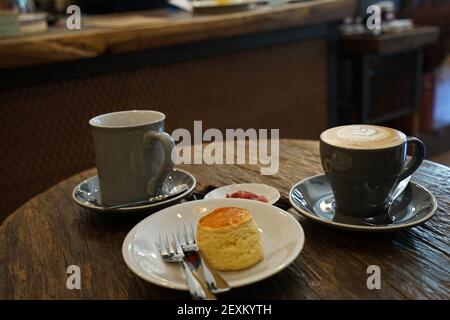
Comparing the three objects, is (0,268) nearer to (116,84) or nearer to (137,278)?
(137,278)

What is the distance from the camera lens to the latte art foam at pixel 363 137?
683mm

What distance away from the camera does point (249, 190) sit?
0.87m

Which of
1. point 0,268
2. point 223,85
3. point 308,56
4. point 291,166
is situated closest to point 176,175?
point 291,166

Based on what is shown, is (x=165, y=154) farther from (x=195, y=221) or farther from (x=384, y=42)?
(x=384, y=42)

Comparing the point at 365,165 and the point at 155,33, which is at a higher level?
the point at 155,33

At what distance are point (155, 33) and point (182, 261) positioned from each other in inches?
54.4

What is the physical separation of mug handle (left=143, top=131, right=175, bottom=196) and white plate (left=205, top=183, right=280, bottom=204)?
0.10 meters

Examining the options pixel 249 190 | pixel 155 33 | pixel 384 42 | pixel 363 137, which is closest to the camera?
pixel 363 137

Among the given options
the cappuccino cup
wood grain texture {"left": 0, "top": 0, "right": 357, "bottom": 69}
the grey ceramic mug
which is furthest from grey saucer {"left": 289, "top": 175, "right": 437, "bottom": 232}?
wood grain texture {"left": 0, "top": 0, "right": 357, "bottom": 69}

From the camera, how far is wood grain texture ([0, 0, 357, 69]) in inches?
61.5

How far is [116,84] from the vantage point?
194cm

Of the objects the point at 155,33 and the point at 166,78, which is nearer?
the point at 155,33

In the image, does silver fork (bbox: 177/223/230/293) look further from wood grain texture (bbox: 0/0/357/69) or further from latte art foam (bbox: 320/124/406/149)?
wood grain texture (bbox: 0/0/357/69)

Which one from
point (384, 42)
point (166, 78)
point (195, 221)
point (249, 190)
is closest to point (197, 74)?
point (166, 78)
